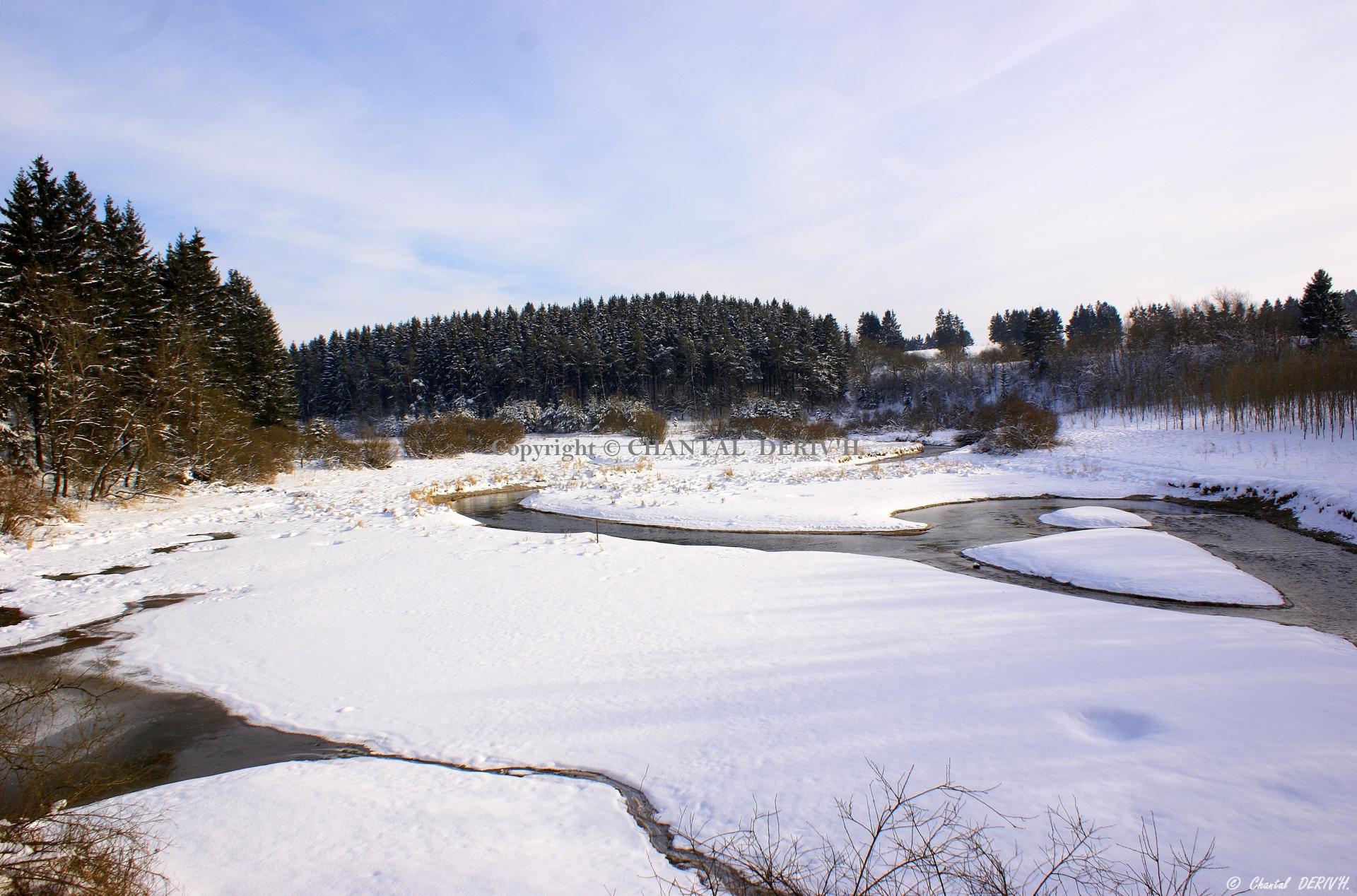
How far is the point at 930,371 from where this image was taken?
8606 centimetres

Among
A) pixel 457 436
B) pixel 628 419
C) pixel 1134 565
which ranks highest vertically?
pixel 628 419

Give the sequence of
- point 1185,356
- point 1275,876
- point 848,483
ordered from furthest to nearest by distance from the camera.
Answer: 1. point 1185,356
2. point 848,483
3. point 1275,876

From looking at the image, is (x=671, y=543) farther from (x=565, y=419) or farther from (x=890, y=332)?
(x=890, y=332)

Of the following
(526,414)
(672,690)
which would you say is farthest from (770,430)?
(672,690)

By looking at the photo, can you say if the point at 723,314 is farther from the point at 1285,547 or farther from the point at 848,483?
the point at 1285,547

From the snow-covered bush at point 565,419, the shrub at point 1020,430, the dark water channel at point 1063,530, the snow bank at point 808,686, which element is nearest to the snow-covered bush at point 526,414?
the snow-covered bush at point 565,419

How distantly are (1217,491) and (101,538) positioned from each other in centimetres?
3506

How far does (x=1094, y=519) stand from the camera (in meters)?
17.2

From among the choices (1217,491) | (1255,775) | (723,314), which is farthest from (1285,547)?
(723,314)

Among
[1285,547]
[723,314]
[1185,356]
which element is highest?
[723,314]

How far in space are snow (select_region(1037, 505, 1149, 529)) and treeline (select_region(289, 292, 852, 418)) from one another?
53.8m

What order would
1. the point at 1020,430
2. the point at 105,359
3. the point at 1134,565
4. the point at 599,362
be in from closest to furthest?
the point at 1134,565, the point at 105,359, the point at 1020,430, the point at 599,362

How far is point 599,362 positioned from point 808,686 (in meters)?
65.9

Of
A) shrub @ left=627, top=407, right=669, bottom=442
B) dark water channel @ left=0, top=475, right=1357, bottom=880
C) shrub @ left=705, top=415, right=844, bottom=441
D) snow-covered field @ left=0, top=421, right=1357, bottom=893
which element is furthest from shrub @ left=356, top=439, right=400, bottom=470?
shrub @ left=705, top=415, right=844, bottom=441
